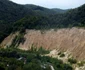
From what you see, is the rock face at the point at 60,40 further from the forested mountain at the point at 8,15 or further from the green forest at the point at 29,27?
the forested mountain at the point at 8,15

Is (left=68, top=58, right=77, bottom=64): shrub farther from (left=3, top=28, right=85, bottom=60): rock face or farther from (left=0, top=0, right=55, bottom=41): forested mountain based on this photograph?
(left=0, top=0, right=55, bottom=41): forested mountain

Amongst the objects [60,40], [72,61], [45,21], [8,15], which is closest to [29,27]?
[45,21]

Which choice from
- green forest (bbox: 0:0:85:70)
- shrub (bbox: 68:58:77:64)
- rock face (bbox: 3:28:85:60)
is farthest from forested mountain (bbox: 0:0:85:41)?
shrub (bbox: 68:58:77:64)

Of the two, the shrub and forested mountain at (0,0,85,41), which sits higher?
forested mountain at (0,0,85,41)

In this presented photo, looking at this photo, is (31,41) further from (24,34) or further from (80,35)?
(80,35)

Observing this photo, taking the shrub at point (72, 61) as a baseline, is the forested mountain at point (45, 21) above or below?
above

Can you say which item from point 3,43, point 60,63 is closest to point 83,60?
point 60,63

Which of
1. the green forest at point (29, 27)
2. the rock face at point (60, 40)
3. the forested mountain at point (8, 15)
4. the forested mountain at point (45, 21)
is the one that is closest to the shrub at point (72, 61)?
the green forest at point (29, 27)

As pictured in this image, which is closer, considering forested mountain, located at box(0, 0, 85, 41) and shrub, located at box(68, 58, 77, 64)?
shrub, located at box(68, 58, 77, 64)

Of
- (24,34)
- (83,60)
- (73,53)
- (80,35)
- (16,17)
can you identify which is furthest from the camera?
(16,17)
